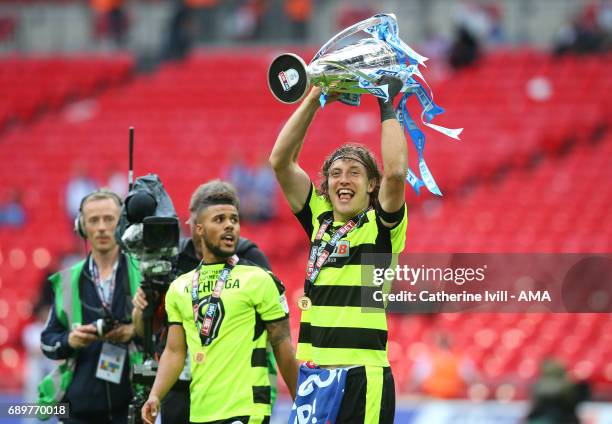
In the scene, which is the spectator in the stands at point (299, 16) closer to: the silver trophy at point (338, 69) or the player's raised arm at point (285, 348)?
the player's raised arm at point (285, 348)

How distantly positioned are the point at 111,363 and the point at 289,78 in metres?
2.14

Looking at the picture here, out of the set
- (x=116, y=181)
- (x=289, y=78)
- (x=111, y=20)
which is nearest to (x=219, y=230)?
(x=289, y=78)

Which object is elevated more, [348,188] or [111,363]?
[348,188]

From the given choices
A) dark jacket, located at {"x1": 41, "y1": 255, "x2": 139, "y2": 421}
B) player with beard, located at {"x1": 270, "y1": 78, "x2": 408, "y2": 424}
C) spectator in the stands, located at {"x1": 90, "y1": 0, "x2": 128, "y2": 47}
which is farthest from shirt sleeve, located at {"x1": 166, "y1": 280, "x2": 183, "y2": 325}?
spectator in the stands, located at {"x1": 90, "y1": 0, "x2": 128, "y2": 47}

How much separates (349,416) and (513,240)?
954 cm

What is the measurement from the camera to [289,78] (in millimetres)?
5004

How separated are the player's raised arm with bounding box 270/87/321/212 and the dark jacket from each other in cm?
146

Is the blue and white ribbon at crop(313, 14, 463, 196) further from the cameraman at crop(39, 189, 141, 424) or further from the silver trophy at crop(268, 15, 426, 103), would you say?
the cameraman at crop(39, 189, 141, 424)

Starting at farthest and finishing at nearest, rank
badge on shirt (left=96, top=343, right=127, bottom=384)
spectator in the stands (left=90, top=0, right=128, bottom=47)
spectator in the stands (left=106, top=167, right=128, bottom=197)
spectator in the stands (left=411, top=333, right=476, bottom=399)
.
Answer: spectator in the stands (left=90, top=0, right=128, bottom=47)
spectator in the stands (left=106, top=167, right=128, bottom=197)
spectator in the stands (left=411, top=333, right=476, bottom=399)
badge on shirt (left=96, top=343, right=127, bottom=384)

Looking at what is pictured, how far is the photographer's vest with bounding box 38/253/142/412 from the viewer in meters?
→ 6.40

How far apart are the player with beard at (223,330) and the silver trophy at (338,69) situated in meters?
0.78

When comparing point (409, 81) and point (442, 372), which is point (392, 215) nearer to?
point (409, 81)

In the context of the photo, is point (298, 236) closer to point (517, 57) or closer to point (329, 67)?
point (517, 57)

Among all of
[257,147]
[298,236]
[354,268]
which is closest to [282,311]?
[354,268]
